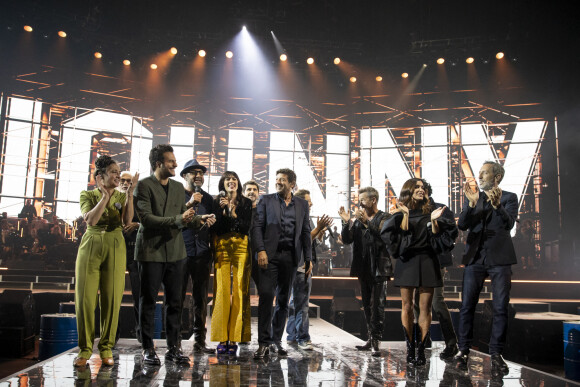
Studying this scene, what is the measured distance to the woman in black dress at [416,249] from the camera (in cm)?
383

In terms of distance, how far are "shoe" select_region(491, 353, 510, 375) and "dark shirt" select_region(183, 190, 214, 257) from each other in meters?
2.67

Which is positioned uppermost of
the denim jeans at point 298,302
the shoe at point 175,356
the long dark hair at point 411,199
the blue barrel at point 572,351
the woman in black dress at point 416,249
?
the long dark hair at point 411,199

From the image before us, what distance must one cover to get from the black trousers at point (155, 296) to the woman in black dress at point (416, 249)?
6.00 feet

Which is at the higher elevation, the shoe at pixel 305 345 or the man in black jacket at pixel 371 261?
the man in black jacket at pixel 371 261

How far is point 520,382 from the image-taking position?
3359 mm

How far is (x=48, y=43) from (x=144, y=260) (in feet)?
36.3

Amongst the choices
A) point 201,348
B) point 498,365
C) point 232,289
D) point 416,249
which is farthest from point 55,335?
point 498,365

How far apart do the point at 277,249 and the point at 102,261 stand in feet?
4.87

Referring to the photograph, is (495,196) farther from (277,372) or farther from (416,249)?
(277,372)

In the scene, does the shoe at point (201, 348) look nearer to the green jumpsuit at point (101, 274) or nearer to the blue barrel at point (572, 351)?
the green jumpsuit at point (101, 274)

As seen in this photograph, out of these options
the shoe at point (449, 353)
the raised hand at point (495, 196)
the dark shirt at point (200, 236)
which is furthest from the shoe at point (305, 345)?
the raised hand at point (495, 196)

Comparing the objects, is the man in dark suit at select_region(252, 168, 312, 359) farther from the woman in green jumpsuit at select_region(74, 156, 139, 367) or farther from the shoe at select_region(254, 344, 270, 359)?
the woman in green jumpsuit at select_region(74, 156, 139, 367)

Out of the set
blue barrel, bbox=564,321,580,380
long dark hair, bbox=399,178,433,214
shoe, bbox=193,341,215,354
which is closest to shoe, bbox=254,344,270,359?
shoe, bbox=193,341,215,354

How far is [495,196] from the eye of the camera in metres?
3.84
